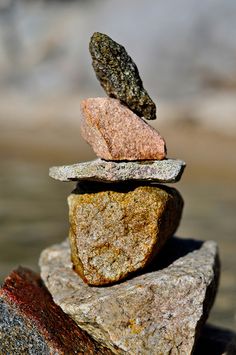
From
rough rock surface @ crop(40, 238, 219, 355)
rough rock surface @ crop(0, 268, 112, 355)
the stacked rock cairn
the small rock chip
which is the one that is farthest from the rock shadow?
the small rock chip

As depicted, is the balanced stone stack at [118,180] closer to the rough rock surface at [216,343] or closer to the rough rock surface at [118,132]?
the rough rock surface at [118,132]

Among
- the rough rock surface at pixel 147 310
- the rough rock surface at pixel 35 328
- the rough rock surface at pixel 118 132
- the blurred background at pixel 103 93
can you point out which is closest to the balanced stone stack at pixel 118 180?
the rough rock surface at pixel 118 132

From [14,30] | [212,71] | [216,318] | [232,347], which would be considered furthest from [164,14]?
[232,347]

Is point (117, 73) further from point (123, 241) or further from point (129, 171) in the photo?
point (123, 241)

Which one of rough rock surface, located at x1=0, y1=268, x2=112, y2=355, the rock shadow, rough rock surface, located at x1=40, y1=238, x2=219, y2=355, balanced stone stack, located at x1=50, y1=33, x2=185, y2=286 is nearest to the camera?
rough rock surface, located at x1=0, y1=268, x2=112, y2=355

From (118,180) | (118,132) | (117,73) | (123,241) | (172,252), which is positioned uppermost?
(117,73)

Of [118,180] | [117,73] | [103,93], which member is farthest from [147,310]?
[103,93]

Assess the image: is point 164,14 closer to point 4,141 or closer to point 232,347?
point 4,141

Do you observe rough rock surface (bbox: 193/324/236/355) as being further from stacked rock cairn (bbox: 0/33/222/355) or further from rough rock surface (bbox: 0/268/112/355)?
rough rock surface (bbox: 0/268/112/355)
